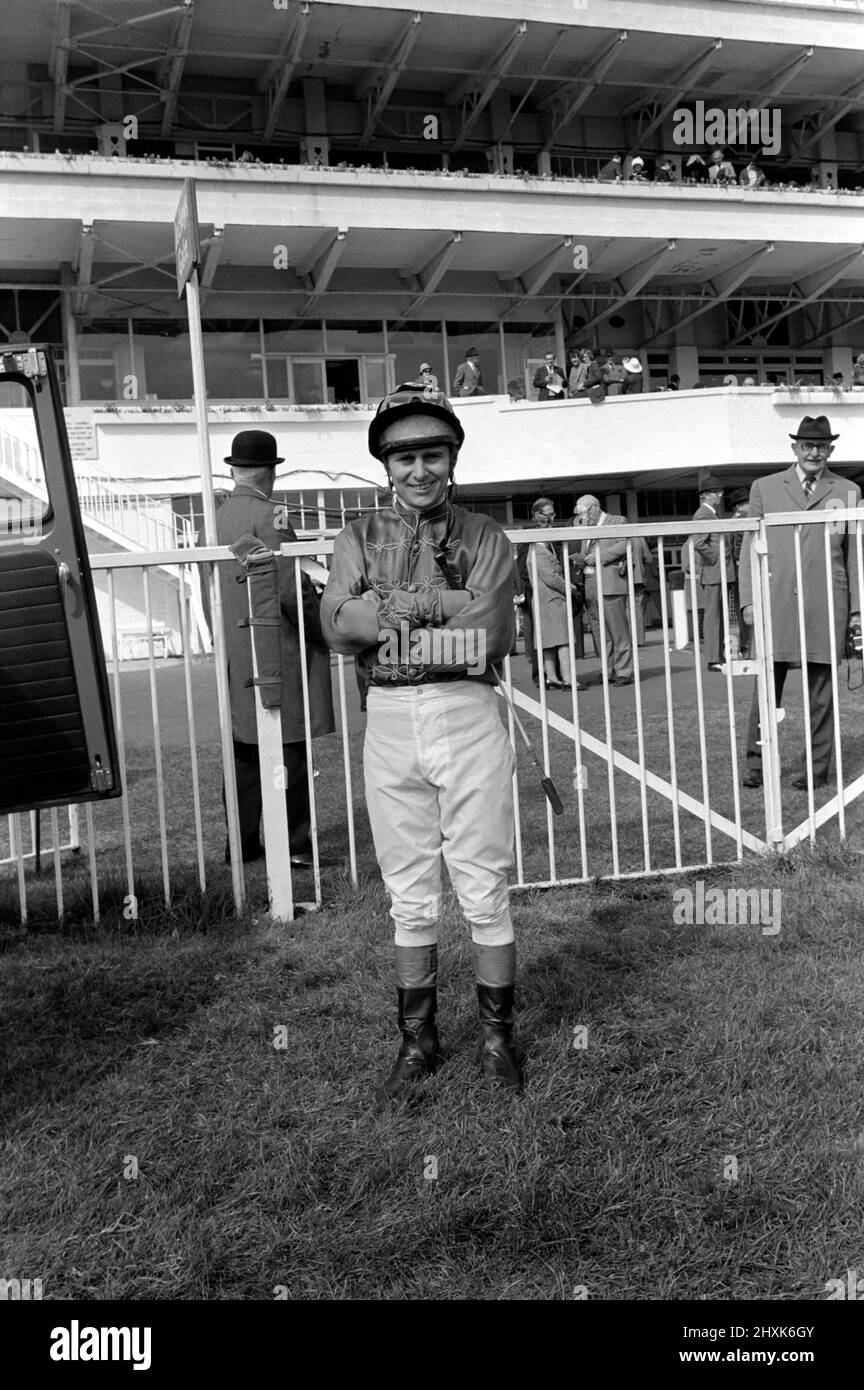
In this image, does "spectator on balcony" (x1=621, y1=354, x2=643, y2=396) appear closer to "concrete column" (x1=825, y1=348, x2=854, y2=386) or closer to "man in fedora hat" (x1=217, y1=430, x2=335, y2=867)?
"concrete column" (x1=825, y1=348, x2=854, y2=386)

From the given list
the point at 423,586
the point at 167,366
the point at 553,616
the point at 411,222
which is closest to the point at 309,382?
the point at 167,366

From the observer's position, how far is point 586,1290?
252cm

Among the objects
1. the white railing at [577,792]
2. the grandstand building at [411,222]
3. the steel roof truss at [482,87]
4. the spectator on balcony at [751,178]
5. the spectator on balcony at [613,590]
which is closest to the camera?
the white railing at [577,792]

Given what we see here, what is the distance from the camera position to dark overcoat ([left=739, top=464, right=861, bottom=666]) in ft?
24.3

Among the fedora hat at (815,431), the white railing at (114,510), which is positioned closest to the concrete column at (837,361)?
the white railing at (114,510)

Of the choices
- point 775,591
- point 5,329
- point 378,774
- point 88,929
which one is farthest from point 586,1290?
point 5,329

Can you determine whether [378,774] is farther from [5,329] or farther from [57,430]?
[5,329]

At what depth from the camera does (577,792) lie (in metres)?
6.00

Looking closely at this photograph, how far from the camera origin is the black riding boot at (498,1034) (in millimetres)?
3492

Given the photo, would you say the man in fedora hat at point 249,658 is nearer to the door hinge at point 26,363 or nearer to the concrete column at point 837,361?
the door hinge at point 26,363

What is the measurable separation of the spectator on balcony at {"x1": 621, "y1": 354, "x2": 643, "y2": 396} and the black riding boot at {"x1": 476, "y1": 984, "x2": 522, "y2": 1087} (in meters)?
24.0

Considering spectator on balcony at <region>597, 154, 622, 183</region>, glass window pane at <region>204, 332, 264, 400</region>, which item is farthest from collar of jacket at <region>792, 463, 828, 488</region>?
spectator on balcony at <region>597, 154, 622, 183</region>

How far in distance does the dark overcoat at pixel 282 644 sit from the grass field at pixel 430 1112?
3.25ft
